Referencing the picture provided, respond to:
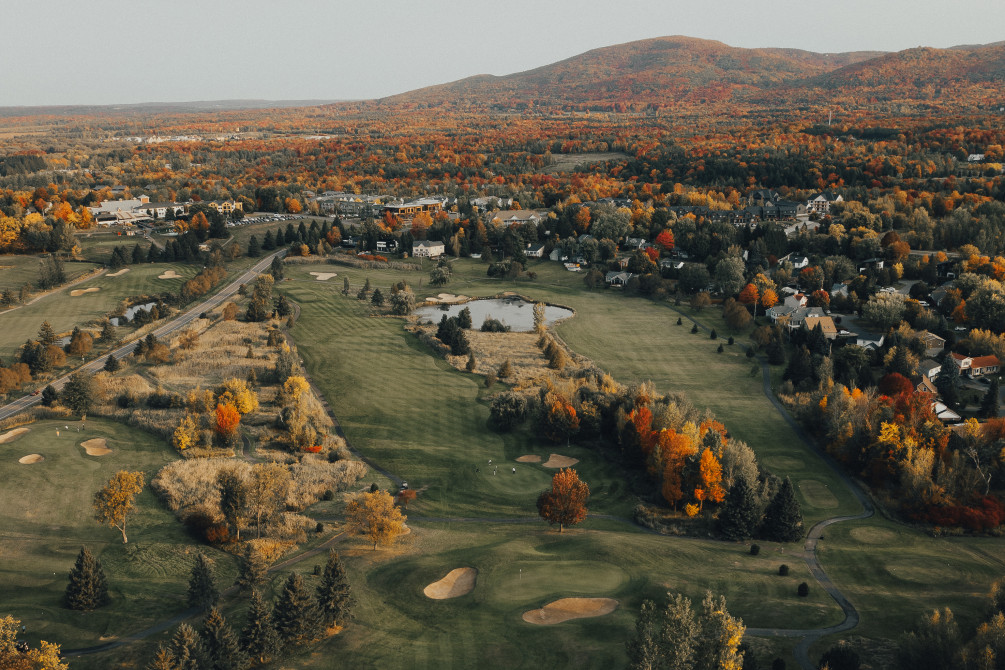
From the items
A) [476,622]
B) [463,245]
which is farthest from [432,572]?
[463,245]

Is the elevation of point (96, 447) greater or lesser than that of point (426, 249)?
lesser

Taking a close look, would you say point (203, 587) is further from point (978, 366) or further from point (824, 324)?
point (978, 366)

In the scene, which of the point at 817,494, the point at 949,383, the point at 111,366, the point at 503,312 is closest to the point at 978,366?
the point at 949,383

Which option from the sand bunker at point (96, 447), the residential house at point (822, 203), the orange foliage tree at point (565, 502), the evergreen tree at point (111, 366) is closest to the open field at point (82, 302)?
the evergreen tree at point (111, 366)

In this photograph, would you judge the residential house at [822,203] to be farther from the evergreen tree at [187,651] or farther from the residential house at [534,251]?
the evergreen tree at [187,651]

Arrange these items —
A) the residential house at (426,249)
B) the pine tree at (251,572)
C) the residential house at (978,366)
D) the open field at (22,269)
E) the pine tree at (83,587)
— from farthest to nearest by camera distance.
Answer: the residential house at (426,249) → the open field at (22,269) → the residential house at (978,366) → the pine tree at (251,572) → the pine tree at (83,587)

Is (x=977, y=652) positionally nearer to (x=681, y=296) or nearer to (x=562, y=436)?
(x=562, y=436)
